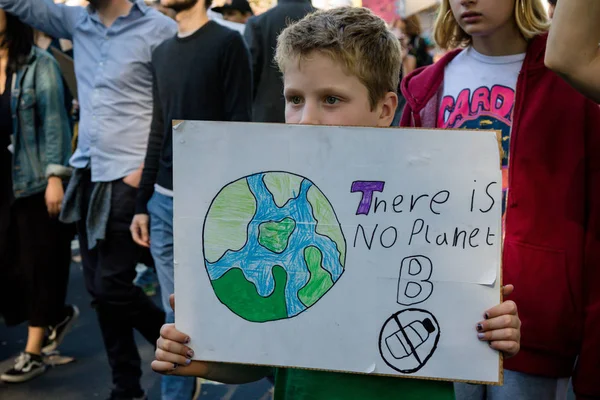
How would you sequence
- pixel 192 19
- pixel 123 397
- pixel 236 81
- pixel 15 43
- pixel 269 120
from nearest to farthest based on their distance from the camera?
1. pixel 236 81
2. pixel 192 19
3. pixel 123 397
4. pixel 269 120
5. pixel 15 43

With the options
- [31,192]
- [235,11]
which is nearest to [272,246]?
[31,192]

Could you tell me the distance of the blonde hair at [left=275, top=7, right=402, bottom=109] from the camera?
70.9 inches

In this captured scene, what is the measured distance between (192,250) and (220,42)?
1.95m

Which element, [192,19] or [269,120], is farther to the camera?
[269,120]

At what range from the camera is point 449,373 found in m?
1.59

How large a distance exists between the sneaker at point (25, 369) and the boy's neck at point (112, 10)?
6.36 feet

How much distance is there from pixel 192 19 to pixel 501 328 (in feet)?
7.84

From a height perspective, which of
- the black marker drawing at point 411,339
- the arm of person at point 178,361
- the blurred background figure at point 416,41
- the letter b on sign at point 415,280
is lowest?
the blurred background figure at point 416,41

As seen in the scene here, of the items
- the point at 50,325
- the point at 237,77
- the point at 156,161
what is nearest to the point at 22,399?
the point at 50,325

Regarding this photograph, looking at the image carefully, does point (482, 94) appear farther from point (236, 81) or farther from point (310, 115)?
point (236, 81)

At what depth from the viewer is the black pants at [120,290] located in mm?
3707

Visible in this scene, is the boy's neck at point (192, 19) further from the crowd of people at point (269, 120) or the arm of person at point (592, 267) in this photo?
the arm of person at point (592, 267)

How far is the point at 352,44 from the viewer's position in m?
1.81

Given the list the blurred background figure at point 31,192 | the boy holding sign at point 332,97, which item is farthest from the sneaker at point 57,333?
the boy holding sign at point 332,97
